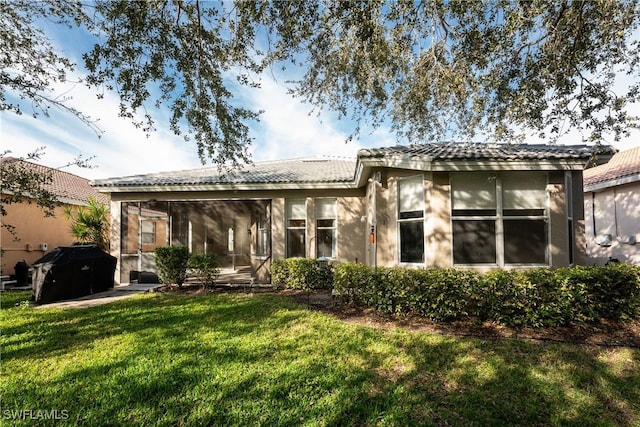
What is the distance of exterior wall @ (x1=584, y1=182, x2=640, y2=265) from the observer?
10789mm

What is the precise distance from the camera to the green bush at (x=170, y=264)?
9.39 meters

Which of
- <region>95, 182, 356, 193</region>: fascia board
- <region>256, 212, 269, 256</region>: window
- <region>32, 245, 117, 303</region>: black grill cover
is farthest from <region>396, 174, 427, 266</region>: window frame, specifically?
<region>32, 245, 117, 303</region>: black grill cover

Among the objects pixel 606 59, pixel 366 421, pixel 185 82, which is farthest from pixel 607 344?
pixel 185 82

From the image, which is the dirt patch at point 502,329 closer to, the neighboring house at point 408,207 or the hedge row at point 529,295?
the hedge row at point 529,295

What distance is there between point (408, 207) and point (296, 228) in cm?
447

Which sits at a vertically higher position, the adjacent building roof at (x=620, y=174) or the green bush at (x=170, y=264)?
the adjacent building roof at (x=620, y=174)

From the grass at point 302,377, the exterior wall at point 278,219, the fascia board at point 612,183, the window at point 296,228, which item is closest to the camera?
the grass at point 302,377

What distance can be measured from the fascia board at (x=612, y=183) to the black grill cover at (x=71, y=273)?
19584 millimetres

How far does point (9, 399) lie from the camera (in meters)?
3.30

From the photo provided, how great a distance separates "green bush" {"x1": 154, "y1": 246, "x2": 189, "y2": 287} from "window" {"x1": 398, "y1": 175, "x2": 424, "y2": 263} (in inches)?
284

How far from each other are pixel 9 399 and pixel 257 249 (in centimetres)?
911

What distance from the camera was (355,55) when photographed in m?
5.91

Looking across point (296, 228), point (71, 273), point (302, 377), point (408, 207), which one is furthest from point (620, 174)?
point (71, 273)

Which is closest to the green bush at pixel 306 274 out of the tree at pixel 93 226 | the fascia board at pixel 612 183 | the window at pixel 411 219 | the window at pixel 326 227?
the window at pixel 326 227
